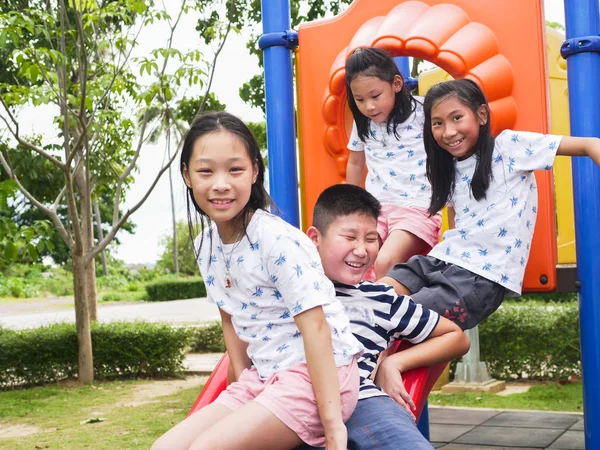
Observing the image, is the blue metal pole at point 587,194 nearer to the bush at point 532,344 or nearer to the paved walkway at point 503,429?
the paved walkway at point 503,429

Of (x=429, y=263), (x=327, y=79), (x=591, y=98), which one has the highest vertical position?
(x=327, y=79)

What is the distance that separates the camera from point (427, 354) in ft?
7.86

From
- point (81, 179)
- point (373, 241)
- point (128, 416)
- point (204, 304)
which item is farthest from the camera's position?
point (204, 304)

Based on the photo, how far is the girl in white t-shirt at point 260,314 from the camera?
1847 millimetres

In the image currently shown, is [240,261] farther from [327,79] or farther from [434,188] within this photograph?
[327,79]

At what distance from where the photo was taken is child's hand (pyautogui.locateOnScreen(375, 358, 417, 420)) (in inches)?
89.0

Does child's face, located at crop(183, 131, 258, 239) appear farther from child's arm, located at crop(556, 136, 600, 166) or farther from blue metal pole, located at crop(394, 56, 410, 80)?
blue metal pole, located at crop(394, 56, 410, 80)

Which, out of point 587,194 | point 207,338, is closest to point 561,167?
point 587,194

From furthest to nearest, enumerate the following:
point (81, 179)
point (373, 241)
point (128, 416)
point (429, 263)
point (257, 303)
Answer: point (81, 179), point (128, 416), point (429, 263), point (373, 241), point (257, 303)

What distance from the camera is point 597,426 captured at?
3023mm

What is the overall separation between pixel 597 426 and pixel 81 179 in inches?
260

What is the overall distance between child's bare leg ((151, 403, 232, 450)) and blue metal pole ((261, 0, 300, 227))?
1695 mm

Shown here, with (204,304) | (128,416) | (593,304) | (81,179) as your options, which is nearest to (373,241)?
(593,304)

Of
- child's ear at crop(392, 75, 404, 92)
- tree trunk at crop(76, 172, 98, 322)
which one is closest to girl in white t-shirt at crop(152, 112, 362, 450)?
child's ear at crop(392, 75, 404, 92)
